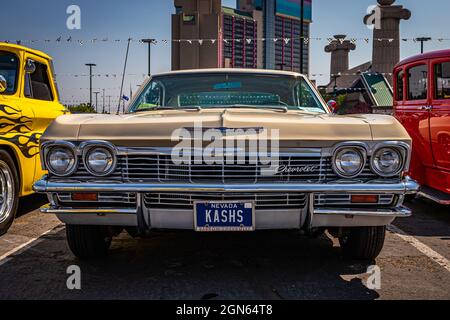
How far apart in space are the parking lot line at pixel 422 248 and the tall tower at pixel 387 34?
28.7m

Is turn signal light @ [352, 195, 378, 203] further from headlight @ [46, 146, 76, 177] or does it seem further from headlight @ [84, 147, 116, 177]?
headlight @ [46, 146, 76, 177]

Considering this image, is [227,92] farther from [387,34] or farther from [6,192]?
[387,34]

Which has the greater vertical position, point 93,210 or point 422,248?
point 93,210

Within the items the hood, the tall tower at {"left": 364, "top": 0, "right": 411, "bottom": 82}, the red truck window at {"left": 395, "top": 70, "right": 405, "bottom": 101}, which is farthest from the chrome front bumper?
the tall tower at {"left": 364, "top": 0, "right": 411, "bottom": 82}

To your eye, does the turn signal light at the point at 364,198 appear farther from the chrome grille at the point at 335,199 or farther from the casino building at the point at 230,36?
the casino building at the point at 230,36

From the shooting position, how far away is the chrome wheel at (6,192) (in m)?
4.66

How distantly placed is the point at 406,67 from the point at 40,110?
183 inches

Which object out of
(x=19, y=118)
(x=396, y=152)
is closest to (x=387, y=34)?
(x=19, y=118)

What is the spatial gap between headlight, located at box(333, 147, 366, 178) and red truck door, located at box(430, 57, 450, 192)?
9.18 ft

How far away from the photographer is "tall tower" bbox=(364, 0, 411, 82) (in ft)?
108

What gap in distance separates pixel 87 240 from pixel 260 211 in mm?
1301

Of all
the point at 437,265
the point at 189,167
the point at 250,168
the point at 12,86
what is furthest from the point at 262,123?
the point at 12,86

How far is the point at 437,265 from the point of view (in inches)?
144

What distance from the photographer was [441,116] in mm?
5441
